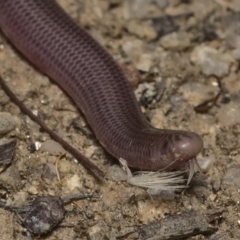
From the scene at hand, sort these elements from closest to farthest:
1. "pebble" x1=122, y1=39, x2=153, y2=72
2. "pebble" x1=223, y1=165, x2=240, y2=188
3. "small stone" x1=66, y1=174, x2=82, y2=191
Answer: "small stone" x1=66, y1=174, x2=82, y2=191 → "pebble" x1=223, y1=165, x2=240, y2=188 → "pebble" x1=122, y1=39, x2=153, y2=72

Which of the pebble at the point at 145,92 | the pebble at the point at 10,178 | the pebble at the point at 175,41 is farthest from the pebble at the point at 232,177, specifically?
the pebble at the point at 10,178

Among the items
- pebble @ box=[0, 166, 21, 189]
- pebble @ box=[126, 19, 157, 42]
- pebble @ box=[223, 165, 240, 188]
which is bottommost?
pebble @ box=[223, 165, 240, 188]

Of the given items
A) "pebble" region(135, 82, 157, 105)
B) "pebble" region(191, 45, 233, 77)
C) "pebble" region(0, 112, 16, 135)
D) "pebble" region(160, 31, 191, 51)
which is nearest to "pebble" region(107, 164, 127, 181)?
"pebble" region(135, 82, 157, 105)

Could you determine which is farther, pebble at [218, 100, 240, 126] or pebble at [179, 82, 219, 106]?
pebble at [179, 82, 219, 106]

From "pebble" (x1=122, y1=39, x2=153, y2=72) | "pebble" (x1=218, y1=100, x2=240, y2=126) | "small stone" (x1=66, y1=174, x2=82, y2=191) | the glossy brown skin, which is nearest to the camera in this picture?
the glossy brown skin

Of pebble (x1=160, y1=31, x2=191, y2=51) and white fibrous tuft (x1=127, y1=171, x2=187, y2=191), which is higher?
pebble (x1=160, y1=31, x2=191, y2=51)

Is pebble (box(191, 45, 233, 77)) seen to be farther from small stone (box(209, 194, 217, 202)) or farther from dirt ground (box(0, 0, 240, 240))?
small stone (box(209, 194, 217, 202))

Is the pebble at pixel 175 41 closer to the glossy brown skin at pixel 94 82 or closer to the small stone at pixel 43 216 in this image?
the glossy brown skin at pixel 94 82

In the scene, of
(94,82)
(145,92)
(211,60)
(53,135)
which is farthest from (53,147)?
(211,60)
